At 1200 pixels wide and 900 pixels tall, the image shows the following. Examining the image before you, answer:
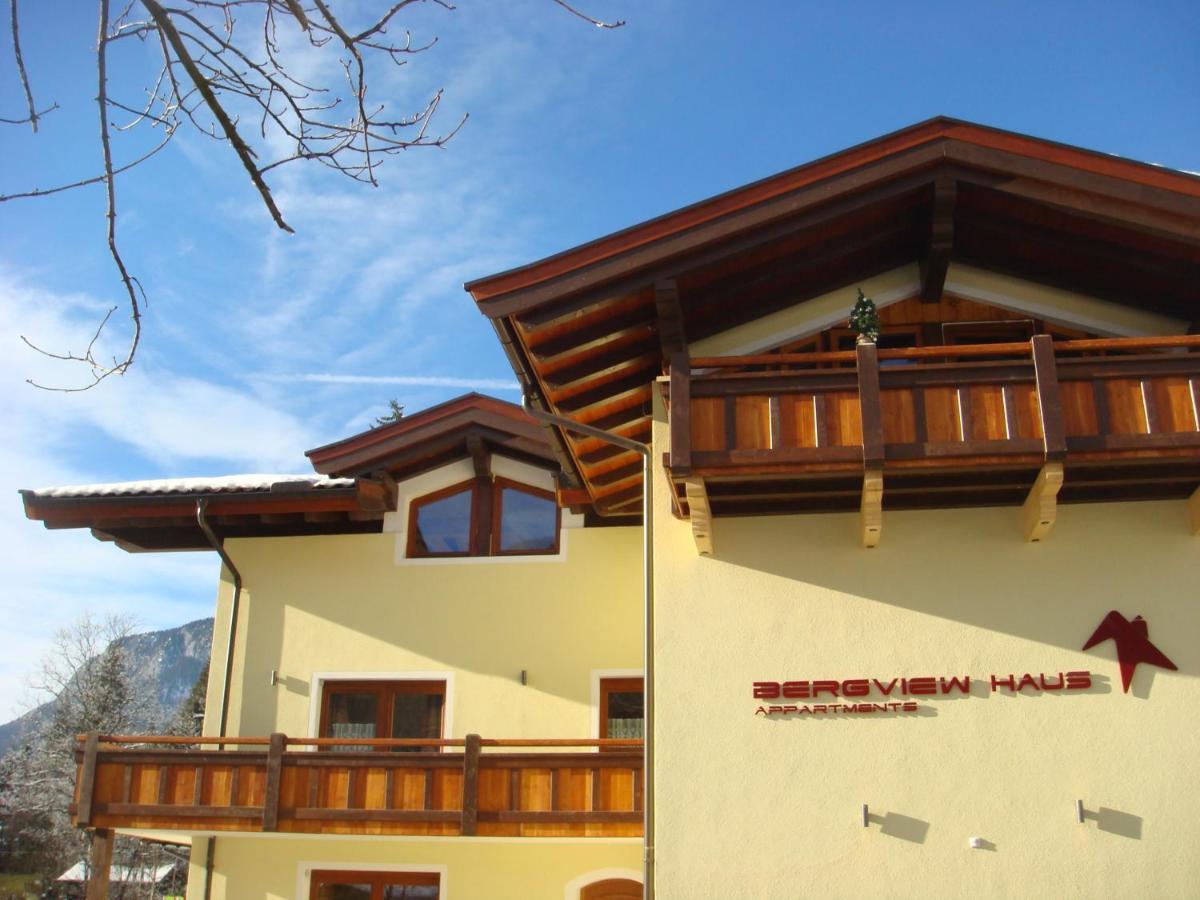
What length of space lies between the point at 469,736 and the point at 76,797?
14.6 feet

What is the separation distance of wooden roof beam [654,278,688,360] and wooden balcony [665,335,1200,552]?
0.63 metres

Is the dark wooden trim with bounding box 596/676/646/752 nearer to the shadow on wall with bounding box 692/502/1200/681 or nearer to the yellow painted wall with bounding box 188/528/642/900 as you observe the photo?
the yellow painted wall with bounding box 188/528/642/900

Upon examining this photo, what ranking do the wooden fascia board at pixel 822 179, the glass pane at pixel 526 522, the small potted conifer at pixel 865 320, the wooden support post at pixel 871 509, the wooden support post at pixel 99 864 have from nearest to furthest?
the wooden support post at pixel 871 509 → the wooden fascia board at pixel 822 179 → the small potted conifer at pixel 865 320 → the wooden support post at pixel 99 864 → the glass pane at pixel 526 522

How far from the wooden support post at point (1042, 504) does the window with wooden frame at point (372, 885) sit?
7.82 m

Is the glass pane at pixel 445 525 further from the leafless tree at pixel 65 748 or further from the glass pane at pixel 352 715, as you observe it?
the leafless tree at pixel 65 748

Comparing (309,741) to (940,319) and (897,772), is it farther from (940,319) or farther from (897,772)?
(940,319)

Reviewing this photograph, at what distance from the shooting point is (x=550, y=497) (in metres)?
15.7

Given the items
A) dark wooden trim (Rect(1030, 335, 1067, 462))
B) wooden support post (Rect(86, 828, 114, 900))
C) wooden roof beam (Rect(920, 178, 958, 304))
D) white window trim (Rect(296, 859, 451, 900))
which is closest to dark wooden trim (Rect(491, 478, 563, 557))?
white window trim (Rect(296, 859, 451, 900))

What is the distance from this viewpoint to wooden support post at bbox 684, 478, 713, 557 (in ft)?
32.1

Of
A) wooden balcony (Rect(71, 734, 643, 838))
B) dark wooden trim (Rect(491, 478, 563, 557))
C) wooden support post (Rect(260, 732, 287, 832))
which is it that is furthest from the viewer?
dark wooden trim (Rect(491, 478, 563, 557))

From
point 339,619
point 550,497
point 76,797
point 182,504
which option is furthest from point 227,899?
point 550,497

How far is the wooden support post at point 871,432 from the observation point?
952 cm

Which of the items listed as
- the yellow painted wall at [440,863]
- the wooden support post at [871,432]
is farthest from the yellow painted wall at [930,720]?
the yellow painted wall at [440,863]

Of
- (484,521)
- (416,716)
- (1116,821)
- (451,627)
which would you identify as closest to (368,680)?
(416,716)
